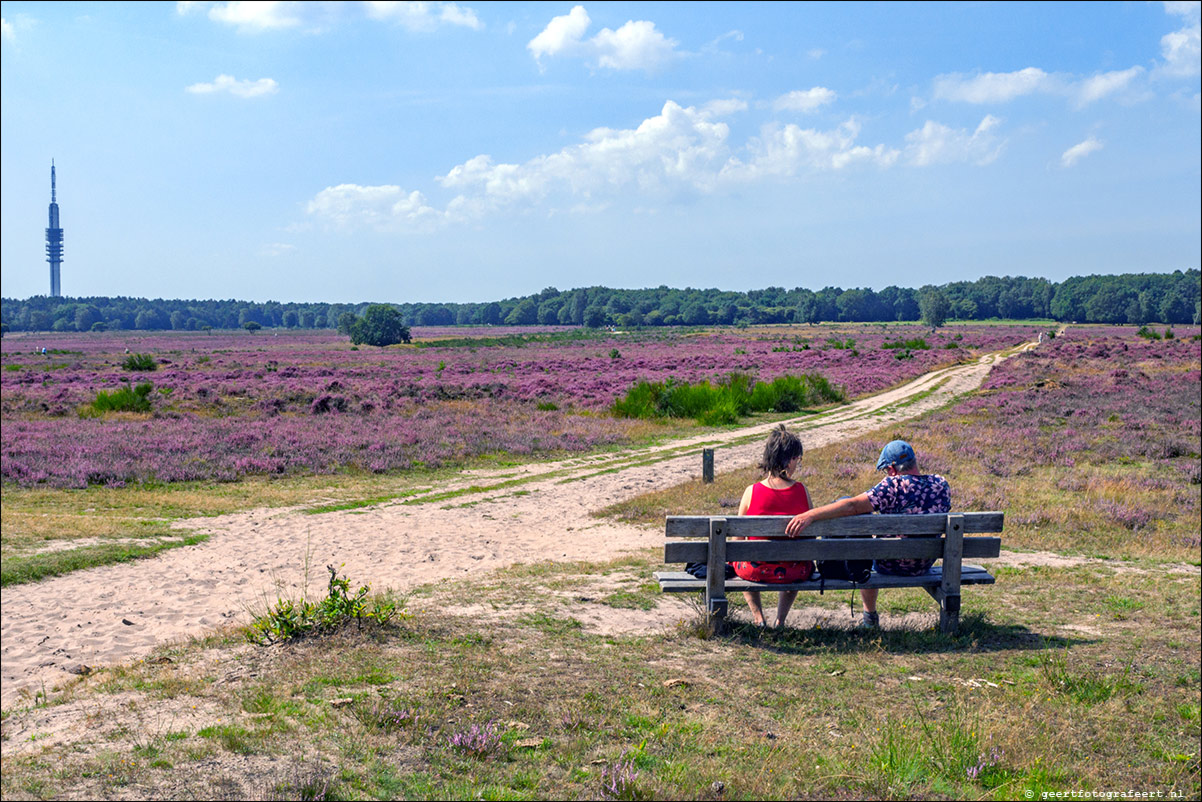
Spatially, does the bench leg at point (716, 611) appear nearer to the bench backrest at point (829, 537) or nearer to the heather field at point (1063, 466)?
the bench backrest at point (829, 537)

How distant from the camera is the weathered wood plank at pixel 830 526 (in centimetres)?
607

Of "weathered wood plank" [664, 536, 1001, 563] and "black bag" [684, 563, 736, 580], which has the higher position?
"weathered wood plank" [664, 536, 1001, 563]

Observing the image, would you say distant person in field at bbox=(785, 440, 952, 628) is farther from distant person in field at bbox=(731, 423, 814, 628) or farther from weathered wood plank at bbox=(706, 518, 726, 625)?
weathered wood plank at bbox=(706, 518, 726, 625)

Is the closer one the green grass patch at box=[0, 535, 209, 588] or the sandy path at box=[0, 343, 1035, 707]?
the sandy path at box=[0, 343, 1035, 707]

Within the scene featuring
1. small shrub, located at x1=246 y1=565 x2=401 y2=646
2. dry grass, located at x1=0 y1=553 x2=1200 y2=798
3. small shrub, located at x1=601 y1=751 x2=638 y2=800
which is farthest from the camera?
small shrub, located at x1=246 y1=565 x2=401 y2=646

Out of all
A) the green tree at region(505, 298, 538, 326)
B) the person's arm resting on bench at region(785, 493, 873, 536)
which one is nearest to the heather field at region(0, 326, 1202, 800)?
the person's arm resting on bench at region(785, 493, 873, 536)

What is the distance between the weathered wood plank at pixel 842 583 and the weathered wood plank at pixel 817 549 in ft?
0.74

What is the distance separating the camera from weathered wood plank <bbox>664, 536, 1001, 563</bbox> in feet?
19.9

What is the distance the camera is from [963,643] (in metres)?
6.31

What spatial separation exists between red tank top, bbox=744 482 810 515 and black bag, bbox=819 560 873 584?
1.59 feet

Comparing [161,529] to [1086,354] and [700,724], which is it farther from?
[1086,354]

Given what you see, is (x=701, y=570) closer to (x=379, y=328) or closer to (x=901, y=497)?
(x=901, y=497)

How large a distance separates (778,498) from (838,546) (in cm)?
60

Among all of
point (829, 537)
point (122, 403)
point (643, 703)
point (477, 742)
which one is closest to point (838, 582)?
point (829, 537)
